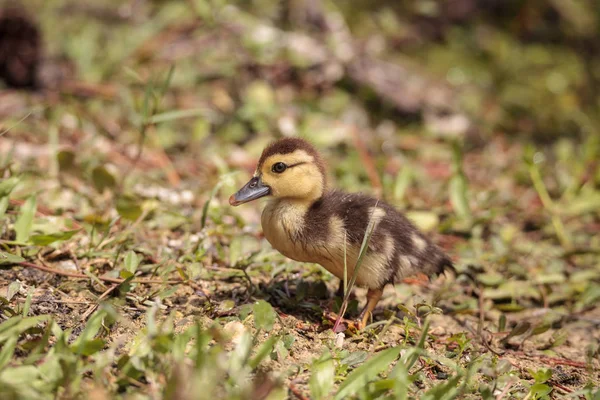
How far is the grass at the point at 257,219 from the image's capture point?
2.53 metres

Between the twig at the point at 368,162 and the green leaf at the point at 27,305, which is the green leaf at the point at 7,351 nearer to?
the green leaf at the point at 27,305

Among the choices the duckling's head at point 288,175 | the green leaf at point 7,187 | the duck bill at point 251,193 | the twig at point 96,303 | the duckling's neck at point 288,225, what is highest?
the duckling's head at point 288,175

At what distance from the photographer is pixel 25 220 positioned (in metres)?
3.37

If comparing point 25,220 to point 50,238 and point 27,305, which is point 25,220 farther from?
point 27,305

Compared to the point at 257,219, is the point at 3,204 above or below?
above

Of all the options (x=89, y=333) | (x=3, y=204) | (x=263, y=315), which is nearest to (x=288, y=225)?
(x=263, y=315)

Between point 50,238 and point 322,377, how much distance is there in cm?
152

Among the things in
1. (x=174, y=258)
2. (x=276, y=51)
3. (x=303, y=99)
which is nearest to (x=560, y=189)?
(x=303, y=99)

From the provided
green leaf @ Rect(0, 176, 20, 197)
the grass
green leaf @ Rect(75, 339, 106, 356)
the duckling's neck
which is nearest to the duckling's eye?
the duckling's neck

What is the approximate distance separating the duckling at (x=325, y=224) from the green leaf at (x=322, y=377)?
0.49 metres

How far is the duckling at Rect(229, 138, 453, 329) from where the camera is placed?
10.0ft

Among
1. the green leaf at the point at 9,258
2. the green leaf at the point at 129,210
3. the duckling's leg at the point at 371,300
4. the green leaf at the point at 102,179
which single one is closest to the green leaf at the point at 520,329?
the duckling's leg at the point at 371,300

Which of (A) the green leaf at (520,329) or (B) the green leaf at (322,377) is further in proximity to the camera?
(A) the green leaf at (520,329)

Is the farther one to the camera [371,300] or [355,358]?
[371,300]
